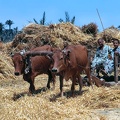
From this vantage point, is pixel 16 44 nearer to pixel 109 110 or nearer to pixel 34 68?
pixel 34 68

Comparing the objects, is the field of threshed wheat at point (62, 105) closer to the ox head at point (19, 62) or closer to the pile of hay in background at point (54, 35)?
the ox head at point (19, 62)

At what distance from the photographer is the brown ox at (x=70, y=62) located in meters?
10.00

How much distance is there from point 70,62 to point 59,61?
58 centimetres

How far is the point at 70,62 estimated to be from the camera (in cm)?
1048

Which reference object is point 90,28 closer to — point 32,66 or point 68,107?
point 32,66

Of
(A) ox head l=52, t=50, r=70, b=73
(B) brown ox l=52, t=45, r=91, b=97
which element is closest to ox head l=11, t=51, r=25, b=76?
(B) brown ox l=52, t=45, r=91, b=97

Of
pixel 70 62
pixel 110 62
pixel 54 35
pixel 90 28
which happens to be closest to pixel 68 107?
pixel 70 62

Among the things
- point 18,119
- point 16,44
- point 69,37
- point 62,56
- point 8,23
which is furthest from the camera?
point 8,23

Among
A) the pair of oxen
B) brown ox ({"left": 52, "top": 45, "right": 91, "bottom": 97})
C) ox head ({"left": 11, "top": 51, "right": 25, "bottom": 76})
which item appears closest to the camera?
brown ox ({"left": 52, "top": 45, "right": 91, "bottom": 97})

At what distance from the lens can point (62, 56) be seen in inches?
396

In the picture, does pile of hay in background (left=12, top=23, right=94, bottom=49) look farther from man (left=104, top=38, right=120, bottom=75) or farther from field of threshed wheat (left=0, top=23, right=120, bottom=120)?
man (left=104, top=38, right=120, bottom=75)

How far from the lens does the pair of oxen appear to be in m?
10.1

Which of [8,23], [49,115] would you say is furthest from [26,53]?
[8,23]

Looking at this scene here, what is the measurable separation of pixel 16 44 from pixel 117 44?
31.7 feet
